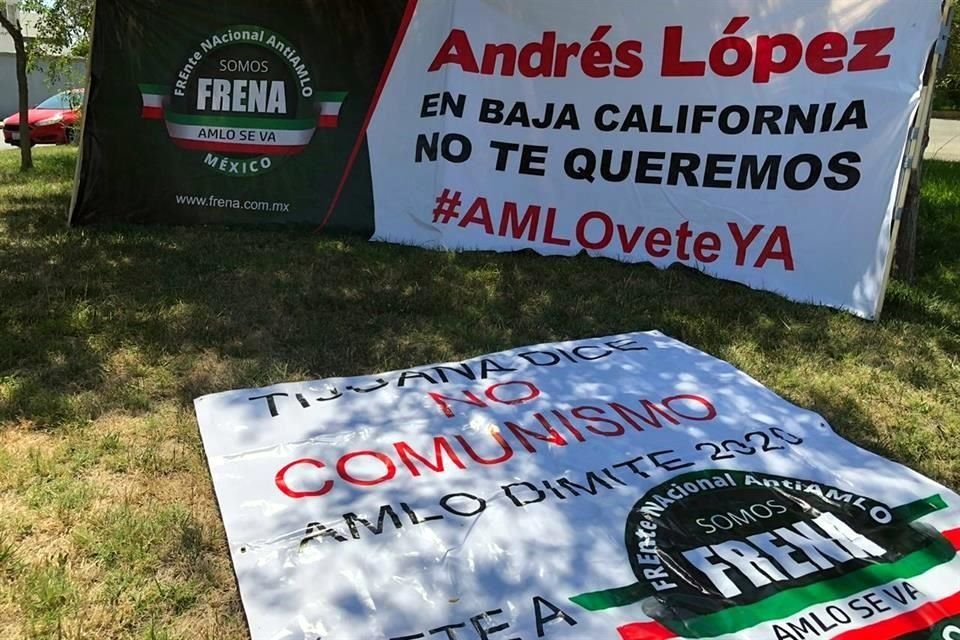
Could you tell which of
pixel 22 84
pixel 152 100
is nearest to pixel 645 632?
pixel 152 100

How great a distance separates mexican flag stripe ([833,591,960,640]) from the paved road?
14381mm

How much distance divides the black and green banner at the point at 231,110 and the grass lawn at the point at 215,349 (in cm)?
40

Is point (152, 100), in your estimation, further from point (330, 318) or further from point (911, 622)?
point (911, 622)

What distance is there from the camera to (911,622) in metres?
2.32

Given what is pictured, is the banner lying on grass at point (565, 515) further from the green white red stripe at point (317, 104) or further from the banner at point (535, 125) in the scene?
the green white red stripe at point (317, 104)

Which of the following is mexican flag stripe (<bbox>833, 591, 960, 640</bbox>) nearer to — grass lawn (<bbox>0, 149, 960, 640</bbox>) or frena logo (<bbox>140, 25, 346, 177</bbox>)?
grass lawn (<bbox>0, 149, 960, 640</bbox>)

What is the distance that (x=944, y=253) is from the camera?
6.31 meters

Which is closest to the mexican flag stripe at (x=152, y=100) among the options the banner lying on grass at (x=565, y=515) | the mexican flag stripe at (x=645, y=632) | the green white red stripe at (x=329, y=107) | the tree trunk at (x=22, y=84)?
the green white red stripe at (x=329, y=107)

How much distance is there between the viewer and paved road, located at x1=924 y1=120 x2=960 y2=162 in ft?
51.6

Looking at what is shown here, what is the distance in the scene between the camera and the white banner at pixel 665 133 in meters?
4.98

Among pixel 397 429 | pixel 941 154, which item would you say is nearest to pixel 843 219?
pixel 397 429

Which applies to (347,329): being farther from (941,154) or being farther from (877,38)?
(941,154)

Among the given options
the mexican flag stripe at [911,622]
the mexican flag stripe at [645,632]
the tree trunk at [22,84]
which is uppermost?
the tree trunk at [22,84]

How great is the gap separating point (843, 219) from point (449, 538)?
3737 mm
